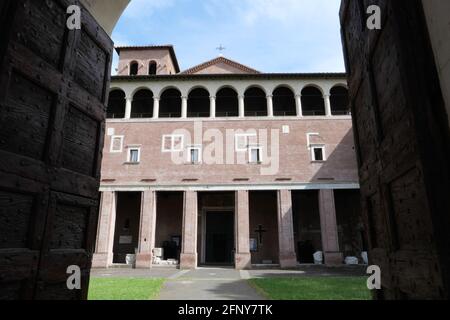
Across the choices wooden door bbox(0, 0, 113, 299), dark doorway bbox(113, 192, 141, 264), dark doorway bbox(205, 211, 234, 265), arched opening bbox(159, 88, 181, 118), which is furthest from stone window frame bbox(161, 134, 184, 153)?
wooden door bbox(0, 0, 113, 299)

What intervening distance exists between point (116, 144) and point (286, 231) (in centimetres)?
1466

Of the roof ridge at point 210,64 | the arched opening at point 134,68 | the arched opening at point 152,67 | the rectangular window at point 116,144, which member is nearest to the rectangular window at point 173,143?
the rectangular window at point 116,144

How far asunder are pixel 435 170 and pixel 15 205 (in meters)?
3.39

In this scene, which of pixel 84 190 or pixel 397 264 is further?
pixel 84 190

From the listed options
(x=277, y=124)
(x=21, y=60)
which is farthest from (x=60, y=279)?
(x=277, y=124)

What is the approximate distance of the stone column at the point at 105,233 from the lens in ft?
74.9

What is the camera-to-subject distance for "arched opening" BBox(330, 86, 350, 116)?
26.8m

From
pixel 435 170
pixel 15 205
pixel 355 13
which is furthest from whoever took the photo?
pixel 355 13

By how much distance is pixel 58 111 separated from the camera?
132 inches

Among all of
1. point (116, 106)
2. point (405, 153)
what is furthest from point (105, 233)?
point (405, 153)

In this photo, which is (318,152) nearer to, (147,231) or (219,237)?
(219,237)

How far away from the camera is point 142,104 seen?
2983cm

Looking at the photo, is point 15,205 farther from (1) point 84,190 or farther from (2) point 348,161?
(2) point 348,161

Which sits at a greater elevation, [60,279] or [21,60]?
[21,60]
